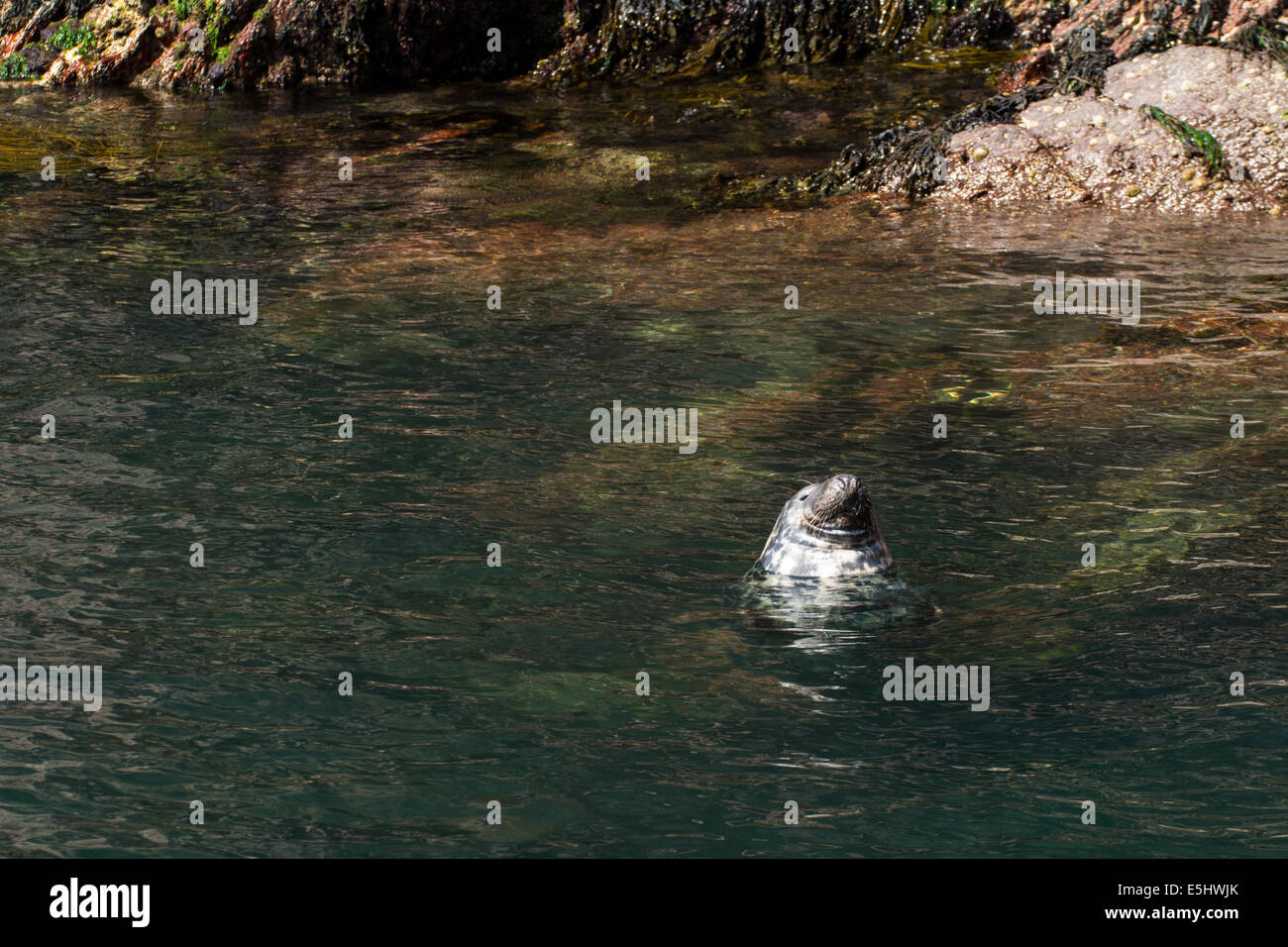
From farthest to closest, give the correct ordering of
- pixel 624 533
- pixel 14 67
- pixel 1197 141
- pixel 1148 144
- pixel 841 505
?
pixel 14 67, pixel 1148 144, pixel 1197 141, pixel 624 533, pixel 841 505

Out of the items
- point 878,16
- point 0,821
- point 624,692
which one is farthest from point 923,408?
point 878,16

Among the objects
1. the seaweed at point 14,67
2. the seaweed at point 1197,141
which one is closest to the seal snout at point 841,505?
the seaweed at point 1197,141

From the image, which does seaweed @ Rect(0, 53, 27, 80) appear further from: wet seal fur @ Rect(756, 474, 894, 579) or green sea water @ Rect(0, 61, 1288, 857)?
wet seal fur @ Rect(756, 474, 894, 579)

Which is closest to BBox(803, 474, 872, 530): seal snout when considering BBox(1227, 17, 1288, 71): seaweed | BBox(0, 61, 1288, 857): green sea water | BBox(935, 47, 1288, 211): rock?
BBox(0, 61, 1288, 857): green sea water

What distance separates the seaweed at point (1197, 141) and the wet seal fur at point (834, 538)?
834 cm

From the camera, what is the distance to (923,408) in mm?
8664

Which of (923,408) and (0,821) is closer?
(0,821)

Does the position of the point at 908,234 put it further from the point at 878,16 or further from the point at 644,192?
the point at 878,16

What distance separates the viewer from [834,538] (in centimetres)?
637

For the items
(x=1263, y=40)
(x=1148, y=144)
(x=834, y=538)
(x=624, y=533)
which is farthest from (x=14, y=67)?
(x=834, y=538)

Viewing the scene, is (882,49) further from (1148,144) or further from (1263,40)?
(1148,144)

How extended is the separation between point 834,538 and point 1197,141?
864 centimetres

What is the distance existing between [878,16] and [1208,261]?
9.42 meters

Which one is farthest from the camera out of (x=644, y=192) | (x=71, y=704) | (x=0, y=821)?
(x=644, y=192)
